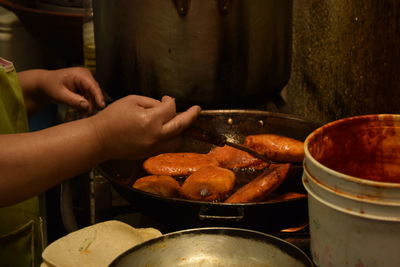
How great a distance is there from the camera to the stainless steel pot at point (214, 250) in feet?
4.00

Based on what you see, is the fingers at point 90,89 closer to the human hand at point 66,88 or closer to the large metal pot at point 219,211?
the human hand at point 66,88

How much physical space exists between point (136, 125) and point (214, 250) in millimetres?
391

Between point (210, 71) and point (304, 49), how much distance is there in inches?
30.8

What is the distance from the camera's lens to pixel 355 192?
992 mm

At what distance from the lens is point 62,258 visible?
1370mm

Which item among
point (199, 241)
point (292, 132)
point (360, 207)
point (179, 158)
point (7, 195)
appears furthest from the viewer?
point (292, 132)

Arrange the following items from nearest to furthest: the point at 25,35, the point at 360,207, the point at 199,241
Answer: the point at 360,207, the point at 199,241, the point at 25,35

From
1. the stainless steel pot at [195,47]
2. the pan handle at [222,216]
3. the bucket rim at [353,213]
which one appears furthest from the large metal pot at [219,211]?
the stainless steel pot at [195,47]

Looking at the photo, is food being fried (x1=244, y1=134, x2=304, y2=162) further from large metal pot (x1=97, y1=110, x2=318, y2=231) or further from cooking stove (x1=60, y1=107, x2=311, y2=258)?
cooking stove (x1=60, y1=107, x2=311, y2=258)

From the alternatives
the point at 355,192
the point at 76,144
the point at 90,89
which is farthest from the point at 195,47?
the point at 355,192

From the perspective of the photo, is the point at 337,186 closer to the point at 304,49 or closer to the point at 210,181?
the point at 210,181

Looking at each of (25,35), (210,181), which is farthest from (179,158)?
(25,35)

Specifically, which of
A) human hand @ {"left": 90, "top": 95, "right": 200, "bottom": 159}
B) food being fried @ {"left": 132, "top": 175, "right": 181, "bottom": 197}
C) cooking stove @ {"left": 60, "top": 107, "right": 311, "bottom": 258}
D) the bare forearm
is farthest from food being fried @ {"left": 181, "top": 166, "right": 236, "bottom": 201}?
the bare forearm

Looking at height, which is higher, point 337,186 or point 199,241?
point 337,186
